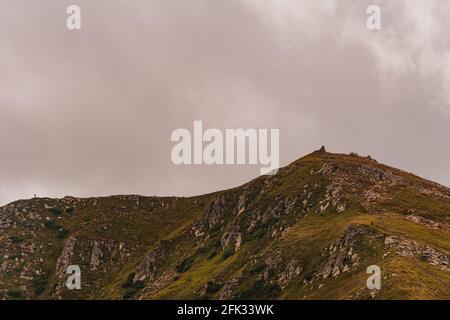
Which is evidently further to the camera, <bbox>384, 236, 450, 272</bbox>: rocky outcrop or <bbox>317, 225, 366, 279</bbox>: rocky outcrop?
<bbox>317, 225, 366, 279</bbox>: rocky outcrop

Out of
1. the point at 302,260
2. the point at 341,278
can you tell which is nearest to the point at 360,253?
the point at 341,278

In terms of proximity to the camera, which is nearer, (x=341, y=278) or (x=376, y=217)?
(x=341, y=278)

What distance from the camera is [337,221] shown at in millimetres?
189125

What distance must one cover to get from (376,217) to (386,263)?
133 feet

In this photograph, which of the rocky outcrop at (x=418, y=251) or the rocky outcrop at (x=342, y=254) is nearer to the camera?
the rocky outcrop at (x=418, y=251)

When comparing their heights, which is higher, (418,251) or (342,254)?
(418,251)

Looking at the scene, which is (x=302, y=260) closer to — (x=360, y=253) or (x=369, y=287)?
(x=360, y=253)

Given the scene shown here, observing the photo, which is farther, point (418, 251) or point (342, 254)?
point (342, 254)
